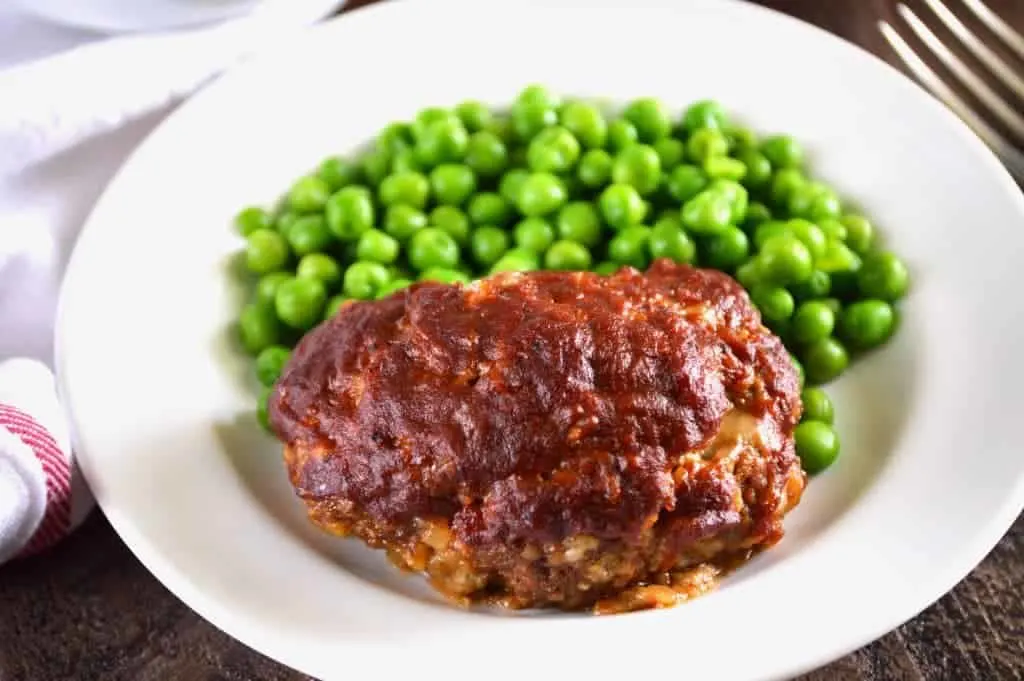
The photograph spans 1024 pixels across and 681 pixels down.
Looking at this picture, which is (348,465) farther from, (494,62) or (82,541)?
(494,62)

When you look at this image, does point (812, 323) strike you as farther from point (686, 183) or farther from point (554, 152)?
point (554, 152)

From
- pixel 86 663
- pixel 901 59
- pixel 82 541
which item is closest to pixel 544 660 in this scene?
pixel 86 663

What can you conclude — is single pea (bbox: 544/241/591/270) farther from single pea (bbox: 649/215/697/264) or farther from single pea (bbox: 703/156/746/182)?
single pea (bbox: 703/156/746/182)

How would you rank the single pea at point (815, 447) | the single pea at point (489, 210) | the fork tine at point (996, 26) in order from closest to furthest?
the single pea at point (815, 447)
the single pea at point (489, 210)
the fork tine at point (996, 26)

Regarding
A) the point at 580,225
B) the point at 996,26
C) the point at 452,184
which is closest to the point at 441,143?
the point at 452,184

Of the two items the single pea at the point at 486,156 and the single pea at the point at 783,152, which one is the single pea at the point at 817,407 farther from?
the single pea at the point at 486,156

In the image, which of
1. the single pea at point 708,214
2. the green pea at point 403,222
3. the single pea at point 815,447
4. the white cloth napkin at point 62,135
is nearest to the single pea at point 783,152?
the single pea at point 708,214
